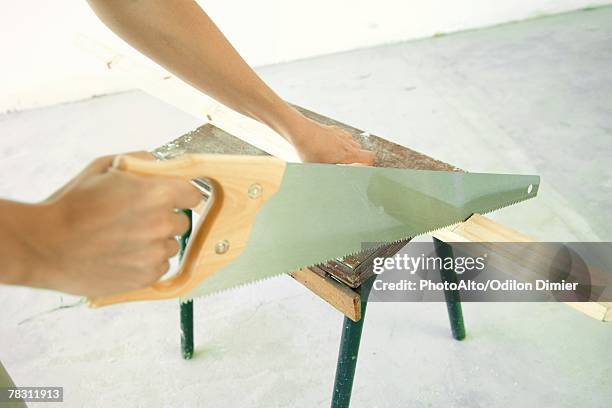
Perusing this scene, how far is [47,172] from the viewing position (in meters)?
2.96

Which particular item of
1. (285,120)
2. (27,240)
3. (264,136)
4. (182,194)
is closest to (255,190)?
(182,194)

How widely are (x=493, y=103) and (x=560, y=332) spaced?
6.30 ft

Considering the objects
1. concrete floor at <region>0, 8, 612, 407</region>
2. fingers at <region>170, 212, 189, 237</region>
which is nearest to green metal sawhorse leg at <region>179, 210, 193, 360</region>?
concrete floor at <region>0, 8, 612, 407</region>

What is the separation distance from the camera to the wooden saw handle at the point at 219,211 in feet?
2.49

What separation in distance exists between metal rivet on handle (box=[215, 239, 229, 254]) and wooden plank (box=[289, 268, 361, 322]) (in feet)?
1.22

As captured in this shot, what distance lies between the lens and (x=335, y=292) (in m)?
1.20

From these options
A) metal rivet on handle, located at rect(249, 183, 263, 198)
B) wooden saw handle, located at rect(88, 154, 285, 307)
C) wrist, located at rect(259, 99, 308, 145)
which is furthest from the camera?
wrist, located at rect(259, 99, 308, 145)

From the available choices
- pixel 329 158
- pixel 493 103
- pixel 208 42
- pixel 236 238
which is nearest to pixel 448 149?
pixel 493 103

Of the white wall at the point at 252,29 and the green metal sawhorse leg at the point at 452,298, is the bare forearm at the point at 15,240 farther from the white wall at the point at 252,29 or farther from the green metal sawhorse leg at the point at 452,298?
the white wall at the point at 252,29

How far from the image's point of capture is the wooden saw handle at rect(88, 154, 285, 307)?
2.49 feet

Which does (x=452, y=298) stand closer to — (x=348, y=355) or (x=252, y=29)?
(x=348, y=355)

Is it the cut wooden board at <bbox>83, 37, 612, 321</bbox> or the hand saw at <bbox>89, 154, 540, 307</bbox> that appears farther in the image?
the cut wooden board at <bbox>83, 37, 612, 321</bbox>

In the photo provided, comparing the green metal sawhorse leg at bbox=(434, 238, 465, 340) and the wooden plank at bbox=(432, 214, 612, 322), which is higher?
the wooden plank at bbox=(432, 214, 612, 322)

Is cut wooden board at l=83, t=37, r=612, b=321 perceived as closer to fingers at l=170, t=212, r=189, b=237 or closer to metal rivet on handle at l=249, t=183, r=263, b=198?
metal rivet on handle at l=249, t=183, r=263, b=198
